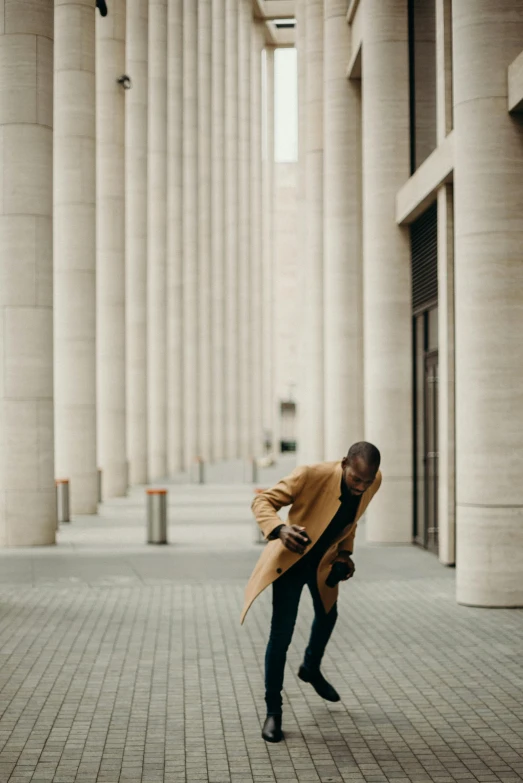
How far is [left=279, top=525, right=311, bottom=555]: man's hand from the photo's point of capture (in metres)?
6.10

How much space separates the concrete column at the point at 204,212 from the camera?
5100 centimetres

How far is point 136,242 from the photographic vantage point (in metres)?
34.3

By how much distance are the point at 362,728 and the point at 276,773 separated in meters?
1.08

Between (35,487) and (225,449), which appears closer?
(35,487)

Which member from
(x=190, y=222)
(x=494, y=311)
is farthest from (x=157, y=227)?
(x=494, y=311)

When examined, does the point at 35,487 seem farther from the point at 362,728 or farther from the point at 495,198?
the point at 362,728

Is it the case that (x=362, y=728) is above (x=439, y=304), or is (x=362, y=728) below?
below

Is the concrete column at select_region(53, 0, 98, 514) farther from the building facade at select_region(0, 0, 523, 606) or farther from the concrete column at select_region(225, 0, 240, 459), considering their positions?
the concrete column at select_region(225, 0, 240, 459)

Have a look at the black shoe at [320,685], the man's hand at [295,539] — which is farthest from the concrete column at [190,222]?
the man's hand at [295,539]

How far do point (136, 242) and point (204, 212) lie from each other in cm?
1776

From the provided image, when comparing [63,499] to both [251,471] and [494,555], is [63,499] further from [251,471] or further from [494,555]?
[251,471]

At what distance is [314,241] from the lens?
28703 mm

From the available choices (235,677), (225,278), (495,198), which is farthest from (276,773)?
(225,278)

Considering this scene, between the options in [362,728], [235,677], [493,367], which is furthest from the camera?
[493,367]
